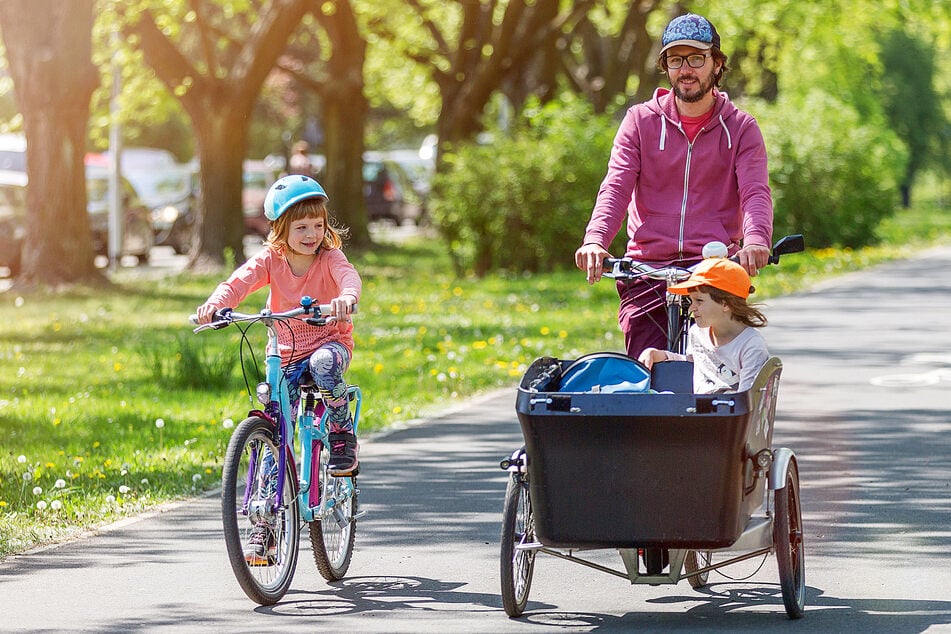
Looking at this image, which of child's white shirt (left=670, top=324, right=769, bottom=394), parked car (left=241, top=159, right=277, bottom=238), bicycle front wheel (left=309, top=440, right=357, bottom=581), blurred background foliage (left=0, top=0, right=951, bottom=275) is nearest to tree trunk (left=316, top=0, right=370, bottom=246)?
blurred background foliage (left=0, top=0, right=951, bottom=275)

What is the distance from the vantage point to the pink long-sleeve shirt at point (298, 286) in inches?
243

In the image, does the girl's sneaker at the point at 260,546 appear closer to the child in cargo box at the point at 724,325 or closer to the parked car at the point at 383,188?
the child in cargo box at the point at 724,325

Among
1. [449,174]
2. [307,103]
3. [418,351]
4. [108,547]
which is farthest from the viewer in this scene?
[307,103]

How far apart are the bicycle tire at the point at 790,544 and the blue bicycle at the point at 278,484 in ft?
5.14

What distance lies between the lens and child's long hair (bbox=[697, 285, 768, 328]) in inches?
222

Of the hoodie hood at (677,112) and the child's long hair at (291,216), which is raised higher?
the hoodie hood at (677,112)

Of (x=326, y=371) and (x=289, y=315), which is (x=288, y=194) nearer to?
(x=289, y=315)

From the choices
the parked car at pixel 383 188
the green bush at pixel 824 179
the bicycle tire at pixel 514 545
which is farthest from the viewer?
the parked car at pixel 383 188

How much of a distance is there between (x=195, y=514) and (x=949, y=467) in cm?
371

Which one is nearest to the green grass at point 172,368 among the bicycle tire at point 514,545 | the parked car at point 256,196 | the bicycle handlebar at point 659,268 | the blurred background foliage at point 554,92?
the blurred background foliage at point 554,92

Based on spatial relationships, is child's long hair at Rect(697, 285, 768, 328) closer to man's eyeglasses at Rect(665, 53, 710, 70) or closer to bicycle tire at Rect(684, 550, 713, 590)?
bicycle tire at Rect(684, 550, 713, 590)

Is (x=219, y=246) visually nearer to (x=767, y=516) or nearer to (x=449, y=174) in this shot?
(x=449, y=174)

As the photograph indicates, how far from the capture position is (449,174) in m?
24.2

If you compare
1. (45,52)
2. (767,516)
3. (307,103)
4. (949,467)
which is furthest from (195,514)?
(307,103)
